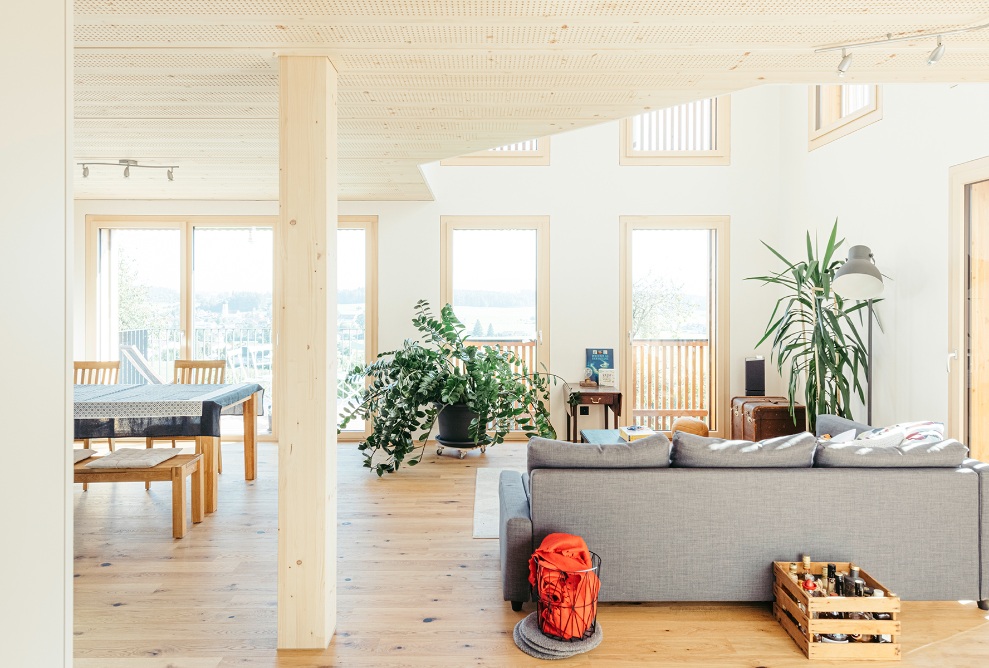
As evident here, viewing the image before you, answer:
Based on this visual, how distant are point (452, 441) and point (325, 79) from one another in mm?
3794

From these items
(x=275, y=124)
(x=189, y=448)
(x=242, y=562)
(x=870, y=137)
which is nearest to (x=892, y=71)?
(x=870, y=137)

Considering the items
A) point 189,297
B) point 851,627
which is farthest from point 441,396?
point 851,627

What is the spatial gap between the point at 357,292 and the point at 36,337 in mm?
5440

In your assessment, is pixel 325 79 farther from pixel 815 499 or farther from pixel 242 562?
pixel 815 499

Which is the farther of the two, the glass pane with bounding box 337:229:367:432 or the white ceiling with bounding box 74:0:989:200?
the glass pane with bounding box 337:229:367:432

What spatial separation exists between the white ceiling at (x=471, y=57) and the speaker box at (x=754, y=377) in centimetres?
350

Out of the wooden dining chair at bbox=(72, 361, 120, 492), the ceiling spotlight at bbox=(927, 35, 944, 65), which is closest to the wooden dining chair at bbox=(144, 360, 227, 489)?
the wooden dining chair at bbox=(72, 361, 120, 492)

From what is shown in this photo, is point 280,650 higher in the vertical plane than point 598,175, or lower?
lower

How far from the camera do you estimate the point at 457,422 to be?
18.5ft

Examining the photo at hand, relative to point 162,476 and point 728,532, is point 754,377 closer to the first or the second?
point 728,532

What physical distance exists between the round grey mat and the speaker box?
4.08 metres

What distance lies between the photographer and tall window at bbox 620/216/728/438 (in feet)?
20.7

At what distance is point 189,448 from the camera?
591cm

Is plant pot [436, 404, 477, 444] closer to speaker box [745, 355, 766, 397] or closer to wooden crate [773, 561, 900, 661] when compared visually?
speaker box [745, 355, 766, 397]
